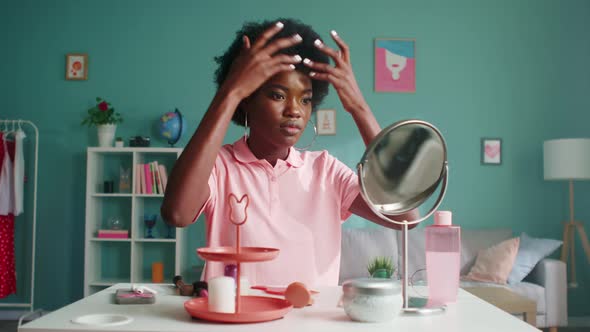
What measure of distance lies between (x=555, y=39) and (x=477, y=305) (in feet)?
13.7

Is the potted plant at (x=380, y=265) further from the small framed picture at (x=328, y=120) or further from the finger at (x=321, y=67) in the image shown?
the finger at (x=321, y=67)

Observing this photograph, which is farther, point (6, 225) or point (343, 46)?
point (6, 225)

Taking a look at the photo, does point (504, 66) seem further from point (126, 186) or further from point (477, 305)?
point (477, 305)

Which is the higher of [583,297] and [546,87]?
[546,87]

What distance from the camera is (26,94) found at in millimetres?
4695

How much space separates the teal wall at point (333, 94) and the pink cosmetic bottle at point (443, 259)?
11.3 feet

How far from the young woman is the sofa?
249 centimetres

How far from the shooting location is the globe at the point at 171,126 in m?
4.47

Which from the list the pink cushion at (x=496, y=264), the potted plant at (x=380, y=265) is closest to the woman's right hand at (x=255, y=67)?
the potted plant at (x=380, y=265)

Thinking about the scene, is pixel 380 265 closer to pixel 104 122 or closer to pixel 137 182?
pixel 137 182

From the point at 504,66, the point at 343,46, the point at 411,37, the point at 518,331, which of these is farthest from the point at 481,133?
the point at 518,331

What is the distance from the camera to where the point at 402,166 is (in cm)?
105

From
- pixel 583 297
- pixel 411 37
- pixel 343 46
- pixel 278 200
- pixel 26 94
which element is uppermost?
pixel 411 37

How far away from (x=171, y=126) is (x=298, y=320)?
3689mm
